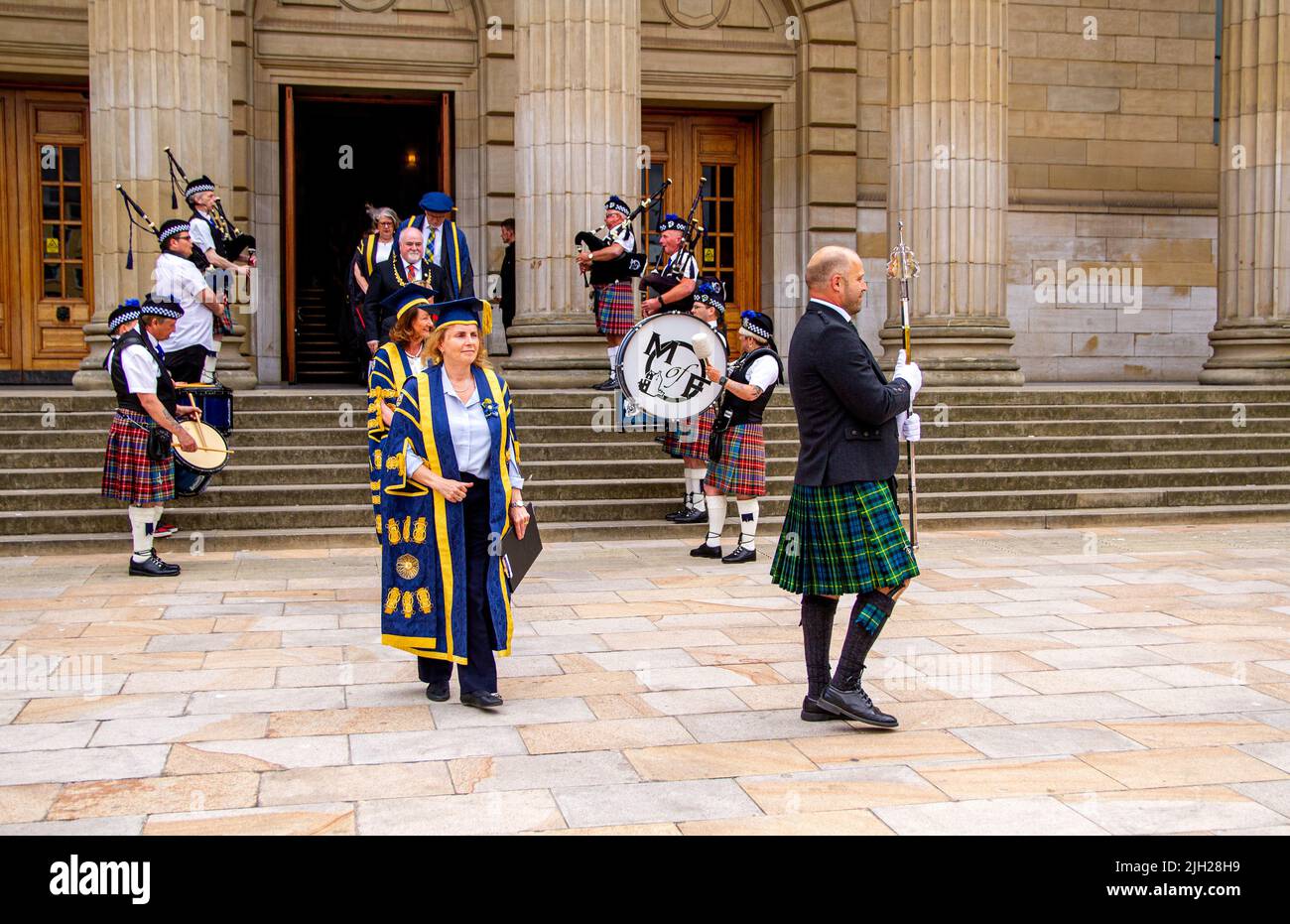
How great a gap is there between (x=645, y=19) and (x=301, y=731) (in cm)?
1432

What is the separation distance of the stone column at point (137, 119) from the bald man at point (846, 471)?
29.8 ft

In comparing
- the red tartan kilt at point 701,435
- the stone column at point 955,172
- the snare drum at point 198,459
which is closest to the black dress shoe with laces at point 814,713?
the red tartan kilt at point 701,435

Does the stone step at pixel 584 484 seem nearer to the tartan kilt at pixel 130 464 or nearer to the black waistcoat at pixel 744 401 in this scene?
the tartan kilt at pixel 130 464

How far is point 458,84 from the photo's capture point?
58.6 feet

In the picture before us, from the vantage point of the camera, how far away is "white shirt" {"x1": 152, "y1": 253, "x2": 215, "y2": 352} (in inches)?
455

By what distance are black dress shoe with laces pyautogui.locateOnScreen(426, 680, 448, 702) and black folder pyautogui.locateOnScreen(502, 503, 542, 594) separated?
1.82ft

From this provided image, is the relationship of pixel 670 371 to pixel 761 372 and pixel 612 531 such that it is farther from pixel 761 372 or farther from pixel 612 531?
pixel 612 531

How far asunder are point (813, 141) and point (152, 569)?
11.8 meters

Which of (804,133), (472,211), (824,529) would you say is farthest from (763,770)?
(804,133)

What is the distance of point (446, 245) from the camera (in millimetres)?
12367

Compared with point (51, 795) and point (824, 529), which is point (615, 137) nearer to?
point (824, 529)

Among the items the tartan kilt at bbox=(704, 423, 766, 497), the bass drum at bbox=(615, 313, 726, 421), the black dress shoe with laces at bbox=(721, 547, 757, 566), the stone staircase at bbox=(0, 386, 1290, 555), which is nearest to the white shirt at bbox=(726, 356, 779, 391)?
the tartan kilt at bbox=(704, 423, 766, 497)

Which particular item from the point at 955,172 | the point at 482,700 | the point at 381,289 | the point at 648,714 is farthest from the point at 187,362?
the point at 955,172

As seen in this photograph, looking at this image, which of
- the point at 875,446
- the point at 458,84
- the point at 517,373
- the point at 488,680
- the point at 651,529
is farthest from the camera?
the point at 458,84
